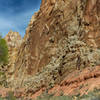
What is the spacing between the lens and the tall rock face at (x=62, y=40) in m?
19.1

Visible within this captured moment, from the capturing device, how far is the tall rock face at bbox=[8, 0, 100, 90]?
1912 centimetres

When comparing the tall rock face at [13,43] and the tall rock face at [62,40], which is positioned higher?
the tall rock face at [13,43]

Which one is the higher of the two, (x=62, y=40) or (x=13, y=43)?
(x=13, y=43)

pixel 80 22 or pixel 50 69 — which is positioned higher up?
pixel 80 22

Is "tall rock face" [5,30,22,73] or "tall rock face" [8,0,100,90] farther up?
"tall rock face" [5,30,22,73]

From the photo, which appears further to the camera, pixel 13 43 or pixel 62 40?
pixel 13 43

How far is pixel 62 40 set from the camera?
2588 cm

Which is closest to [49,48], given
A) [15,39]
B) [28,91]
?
[28,91]

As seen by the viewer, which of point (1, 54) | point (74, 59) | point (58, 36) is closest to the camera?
point (1, 54)

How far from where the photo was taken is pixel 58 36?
90.4ft

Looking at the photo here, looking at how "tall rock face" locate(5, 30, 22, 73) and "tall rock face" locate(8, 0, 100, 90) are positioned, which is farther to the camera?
"tall rock face" locate(5, 30, 22, 73)

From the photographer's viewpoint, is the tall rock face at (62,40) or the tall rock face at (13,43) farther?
the tall rock face at (13,43)

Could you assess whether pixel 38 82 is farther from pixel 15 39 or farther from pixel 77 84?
pixel 15 39

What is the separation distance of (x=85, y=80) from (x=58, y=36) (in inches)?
546
